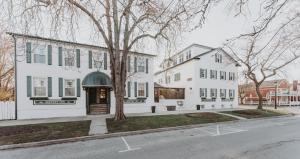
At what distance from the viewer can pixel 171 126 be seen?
1231 cm

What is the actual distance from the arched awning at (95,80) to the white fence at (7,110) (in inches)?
218

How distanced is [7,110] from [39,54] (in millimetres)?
4944

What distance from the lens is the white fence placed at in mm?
14336

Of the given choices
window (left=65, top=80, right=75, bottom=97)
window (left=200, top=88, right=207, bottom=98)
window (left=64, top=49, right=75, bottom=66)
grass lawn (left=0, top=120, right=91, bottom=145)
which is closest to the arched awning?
window (left=65, top=80, right=75, bottom=97)

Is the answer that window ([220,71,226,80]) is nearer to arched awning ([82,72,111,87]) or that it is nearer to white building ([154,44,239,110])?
white building ([154,44,239,110])

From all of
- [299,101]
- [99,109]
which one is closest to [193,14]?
[99,109]

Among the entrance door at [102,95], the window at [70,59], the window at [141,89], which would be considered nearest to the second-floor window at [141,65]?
the window at [141,89]

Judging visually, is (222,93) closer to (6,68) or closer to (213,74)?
(213,74)

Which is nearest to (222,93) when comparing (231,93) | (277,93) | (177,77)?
(231,93)

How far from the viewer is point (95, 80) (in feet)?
55.6

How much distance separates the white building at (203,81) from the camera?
2483 cm

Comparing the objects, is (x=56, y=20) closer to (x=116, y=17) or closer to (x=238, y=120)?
(x=116, y=17)

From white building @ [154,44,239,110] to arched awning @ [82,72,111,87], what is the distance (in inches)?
320

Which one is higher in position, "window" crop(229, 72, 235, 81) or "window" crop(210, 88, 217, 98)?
"window" crop(229, 72, 235, 81)
